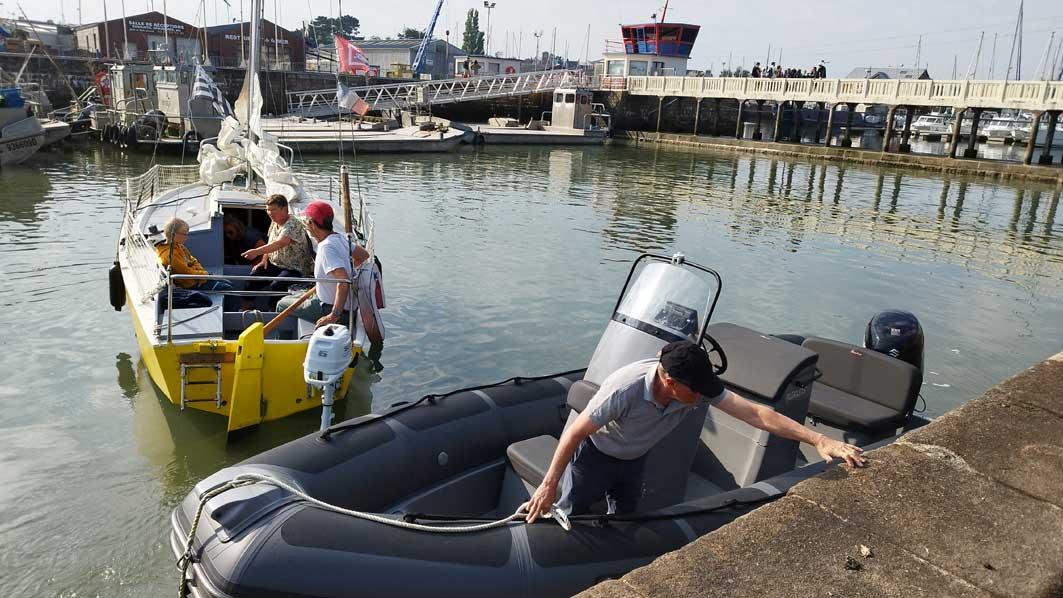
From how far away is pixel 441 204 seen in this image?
20.6 metres

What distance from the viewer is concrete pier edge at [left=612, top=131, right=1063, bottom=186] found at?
3127cm

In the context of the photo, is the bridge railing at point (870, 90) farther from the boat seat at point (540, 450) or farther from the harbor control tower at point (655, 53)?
the boat seat at point (540, 450)

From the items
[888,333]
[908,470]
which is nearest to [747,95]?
[888,333]

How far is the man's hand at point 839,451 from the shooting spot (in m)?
3.17

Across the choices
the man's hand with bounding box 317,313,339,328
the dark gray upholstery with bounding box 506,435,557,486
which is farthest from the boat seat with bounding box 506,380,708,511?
the man's hand with bounding box 317,313,339,328

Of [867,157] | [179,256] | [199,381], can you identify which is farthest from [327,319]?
[867,157]

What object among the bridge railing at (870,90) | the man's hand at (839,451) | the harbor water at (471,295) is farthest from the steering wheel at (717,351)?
the bridge railing at (870,90)

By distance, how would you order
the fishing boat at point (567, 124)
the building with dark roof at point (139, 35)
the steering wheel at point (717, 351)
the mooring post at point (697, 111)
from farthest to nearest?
the building with dark roof at point (139, 35) < the mooring post at point (697, 111) < the fishing boat at point (567, 124) < the steering wheel at point (717, 351)

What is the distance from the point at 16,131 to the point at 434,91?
26214mm

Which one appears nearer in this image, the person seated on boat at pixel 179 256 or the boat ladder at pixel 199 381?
the boat ladder at pixel 199 381

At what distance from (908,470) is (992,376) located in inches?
310

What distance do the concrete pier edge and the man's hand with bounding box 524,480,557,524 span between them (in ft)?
114

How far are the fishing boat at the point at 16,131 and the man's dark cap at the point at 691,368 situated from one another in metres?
28.8

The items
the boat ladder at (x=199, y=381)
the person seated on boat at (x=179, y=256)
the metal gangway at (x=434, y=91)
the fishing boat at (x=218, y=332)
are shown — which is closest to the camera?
the fishing boat at (x=218, y=332)
